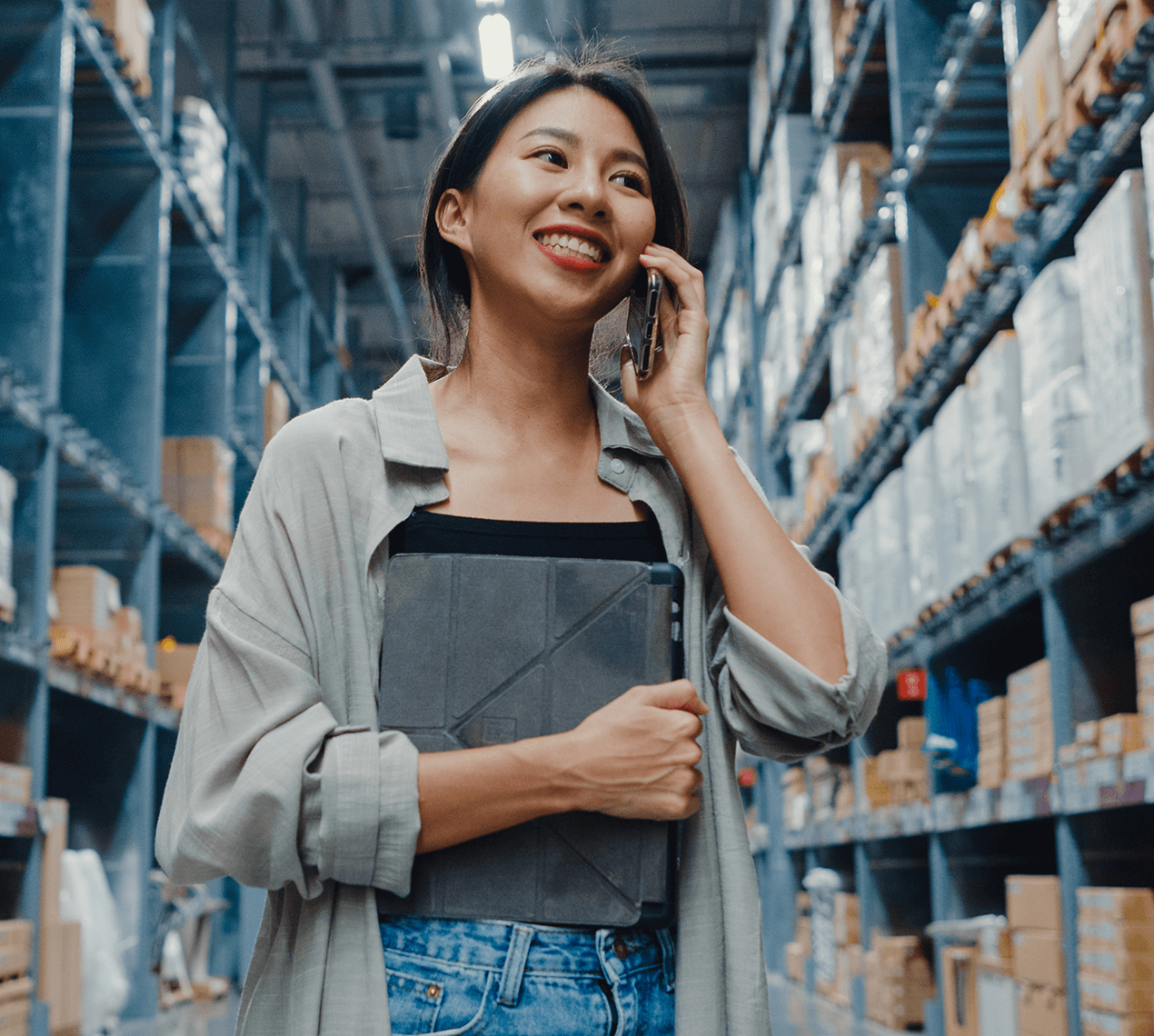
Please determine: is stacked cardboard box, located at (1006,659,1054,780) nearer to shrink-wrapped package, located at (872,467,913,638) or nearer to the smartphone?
shrink-wrapped package, located at (872,467,913,638)

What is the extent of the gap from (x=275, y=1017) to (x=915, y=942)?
5.20 m

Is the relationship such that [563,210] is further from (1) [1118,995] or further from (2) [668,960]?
(1) [1118,995]

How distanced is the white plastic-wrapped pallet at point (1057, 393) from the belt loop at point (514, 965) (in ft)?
8.71

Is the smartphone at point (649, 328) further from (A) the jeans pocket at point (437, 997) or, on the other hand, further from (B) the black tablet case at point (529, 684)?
(A) the jeans pocket at point (437, 997)

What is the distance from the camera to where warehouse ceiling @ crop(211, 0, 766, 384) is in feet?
32.3

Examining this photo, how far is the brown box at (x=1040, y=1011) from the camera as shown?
3.67m

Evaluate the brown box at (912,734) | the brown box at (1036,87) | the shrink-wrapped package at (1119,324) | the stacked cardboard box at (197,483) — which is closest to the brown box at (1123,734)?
the shrink-wrapped package at (1119,324)

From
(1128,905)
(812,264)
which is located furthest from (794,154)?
(1128,905)

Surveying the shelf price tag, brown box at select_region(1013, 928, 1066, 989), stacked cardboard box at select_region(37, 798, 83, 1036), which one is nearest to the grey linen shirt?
brown box at select_region(1013, 928, 1066, 989)

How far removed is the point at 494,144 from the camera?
1346 mm

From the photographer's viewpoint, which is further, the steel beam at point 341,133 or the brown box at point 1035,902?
the steel beam at point 341,133

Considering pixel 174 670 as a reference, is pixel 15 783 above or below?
below

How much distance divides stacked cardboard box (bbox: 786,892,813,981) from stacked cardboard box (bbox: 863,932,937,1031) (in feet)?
7.87

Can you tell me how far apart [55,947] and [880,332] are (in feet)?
14.1
